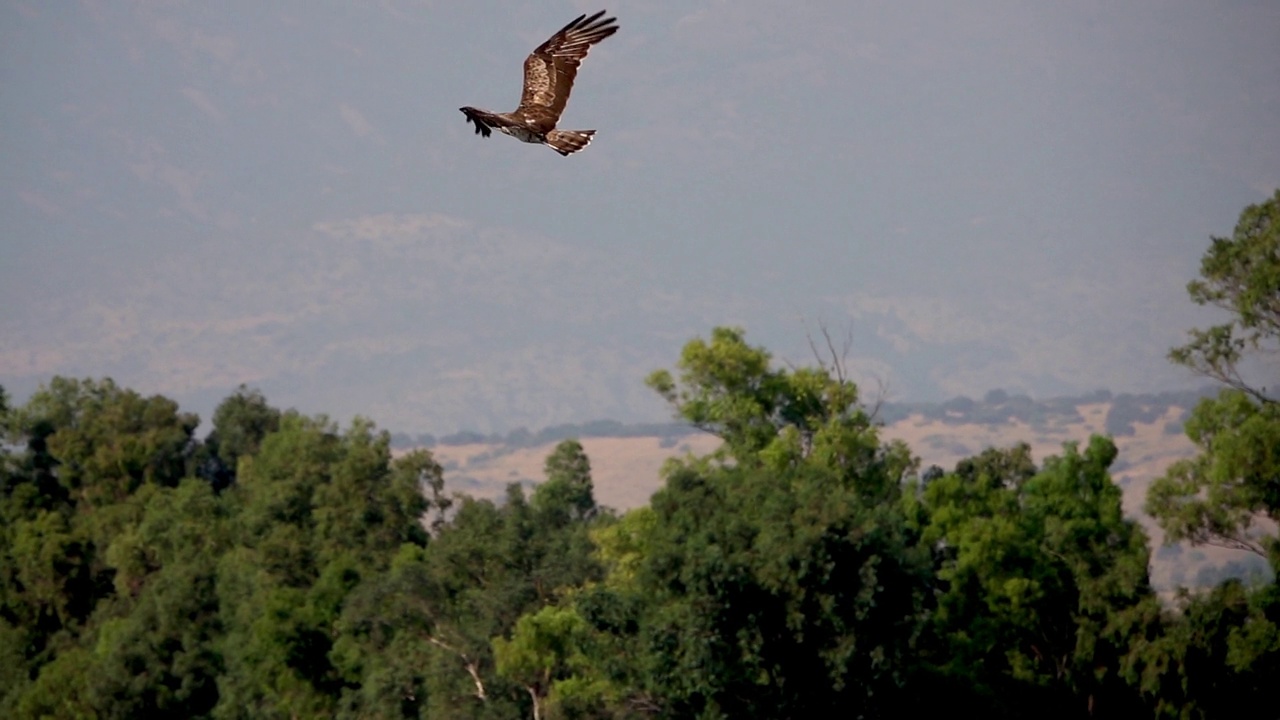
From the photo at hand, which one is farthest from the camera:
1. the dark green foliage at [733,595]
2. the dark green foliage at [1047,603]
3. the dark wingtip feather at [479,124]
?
the dark green foliage at [1047,603]

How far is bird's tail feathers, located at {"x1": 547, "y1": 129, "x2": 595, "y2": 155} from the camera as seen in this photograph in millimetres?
18438

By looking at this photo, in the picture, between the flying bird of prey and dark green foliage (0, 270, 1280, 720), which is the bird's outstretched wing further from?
dark green foliage (0, 270, 1280, 720)

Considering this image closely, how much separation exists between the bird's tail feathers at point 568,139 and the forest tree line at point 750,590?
22403 millimetres

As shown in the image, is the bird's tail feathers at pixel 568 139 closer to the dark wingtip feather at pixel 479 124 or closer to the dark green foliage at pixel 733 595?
the dark wingtip feather at pixel 479 124

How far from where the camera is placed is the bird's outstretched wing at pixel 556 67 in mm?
18688

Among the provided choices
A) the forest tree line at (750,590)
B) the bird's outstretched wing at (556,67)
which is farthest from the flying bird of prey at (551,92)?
the forest tree line at (750,590)

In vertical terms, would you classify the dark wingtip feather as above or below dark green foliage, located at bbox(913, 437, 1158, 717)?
above

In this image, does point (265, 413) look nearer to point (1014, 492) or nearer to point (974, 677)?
point (1014, 492)

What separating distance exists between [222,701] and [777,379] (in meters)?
20.5

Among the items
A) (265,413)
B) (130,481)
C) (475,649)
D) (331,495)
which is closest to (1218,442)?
(475,649)

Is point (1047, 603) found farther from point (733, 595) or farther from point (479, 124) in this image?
point (479, 124)

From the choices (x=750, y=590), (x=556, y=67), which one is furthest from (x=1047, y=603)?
(x=556, y=67)

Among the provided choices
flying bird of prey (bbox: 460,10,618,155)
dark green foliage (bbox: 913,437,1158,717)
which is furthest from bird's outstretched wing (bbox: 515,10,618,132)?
dark green foliage (bbox: 913,437,1158,717)

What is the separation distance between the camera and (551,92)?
→ 741 inches
